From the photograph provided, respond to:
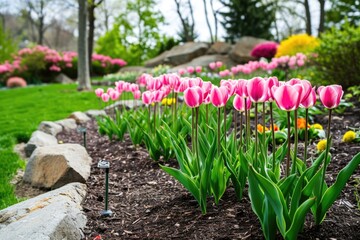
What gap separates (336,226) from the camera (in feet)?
6.31

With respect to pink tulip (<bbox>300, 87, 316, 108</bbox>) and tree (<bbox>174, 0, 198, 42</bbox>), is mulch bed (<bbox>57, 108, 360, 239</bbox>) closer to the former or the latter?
pink tulip (<bbox>300, 87, 316, 108</bbox>)

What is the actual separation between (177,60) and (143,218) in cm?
1651

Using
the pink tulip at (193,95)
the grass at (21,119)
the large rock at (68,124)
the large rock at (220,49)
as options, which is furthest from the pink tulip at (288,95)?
the large rock at (220,49)

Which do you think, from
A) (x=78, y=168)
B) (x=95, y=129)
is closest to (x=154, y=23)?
(x=95, y=129)

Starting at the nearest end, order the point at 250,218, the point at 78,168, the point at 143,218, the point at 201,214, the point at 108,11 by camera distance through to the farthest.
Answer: the point at 250,218 → the point at 201,214 → the point at 143,218 → the point at 78,168 → the point at 108,11

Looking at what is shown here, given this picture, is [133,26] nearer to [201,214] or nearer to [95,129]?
[95,129]

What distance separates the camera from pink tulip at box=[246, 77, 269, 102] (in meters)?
1.84

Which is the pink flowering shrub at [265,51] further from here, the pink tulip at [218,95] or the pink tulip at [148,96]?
the pink tulip at [218,95]

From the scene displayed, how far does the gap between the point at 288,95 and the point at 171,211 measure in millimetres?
1158

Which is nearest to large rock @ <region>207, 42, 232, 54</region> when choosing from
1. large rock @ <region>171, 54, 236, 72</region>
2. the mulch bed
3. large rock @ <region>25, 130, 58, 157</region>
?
large rock @ <region>171, 54, 236, 72</region>

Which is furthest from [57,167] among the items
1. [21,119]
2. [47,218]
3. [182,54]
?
[182,54]

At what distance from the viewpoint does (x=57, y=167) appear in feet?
10.9

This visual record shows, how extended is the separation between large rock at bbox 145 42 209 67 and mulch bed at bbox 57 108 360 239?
15224 millimetres

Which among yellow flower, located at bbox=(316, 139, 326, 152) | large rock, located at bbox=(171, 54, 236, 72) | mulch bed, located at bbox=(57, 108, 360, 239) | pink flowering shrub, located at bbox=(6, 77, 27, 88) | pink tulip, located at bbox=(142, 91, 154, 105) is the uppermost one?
large rock, located at bbox=(171, 54, 236, 72)
